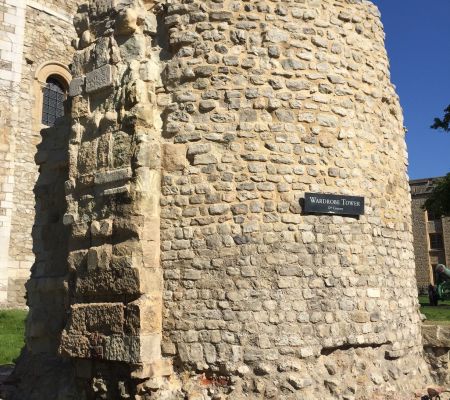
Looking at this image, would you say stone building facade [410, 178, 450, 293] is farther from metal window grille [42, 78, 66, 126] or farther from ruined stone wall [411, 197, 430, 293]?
metal window grille [42, 78, 66, 126]

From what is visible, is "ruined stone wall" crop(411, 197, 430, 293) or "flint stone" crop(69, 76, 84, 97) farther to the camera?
"ruined stone wall" crop(411, 197, 430, 293)

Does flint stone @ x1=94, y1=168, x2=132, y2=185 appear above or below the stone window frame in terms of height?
below

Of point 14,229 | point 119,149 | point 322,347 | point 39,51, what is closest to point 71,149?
point 119,149

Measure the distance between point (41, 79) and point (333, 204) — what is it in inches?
475

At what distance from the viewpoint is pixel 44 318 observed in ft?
22.5

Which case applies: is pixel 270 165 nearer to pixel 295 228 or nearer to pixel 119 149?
pixel 295 228

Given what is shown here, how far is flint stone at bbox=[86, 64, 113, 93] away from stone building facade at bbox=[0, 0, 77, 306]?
8.64 m

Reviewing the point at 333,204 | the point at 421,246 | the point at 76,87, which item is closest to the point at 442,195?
the point at 333,204

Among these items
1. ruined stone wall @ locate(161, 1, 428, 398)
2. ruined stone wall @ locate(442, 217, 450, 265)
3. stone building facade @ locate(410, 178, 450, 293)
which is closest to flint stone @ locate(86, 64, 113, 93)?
ruined stone wall @ locate(161, 1, 428, 398)

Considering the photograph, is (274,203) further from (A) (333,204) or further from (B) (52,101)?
(B) (52,101)

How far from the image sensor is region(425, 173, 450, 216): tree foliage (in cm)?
1694

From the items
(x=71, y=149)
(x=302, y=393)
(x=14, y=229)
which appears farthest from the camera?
(x=14, y=229)

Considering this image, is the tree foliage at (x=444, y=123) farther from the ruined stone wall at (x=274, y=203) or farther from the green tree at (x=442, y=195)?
the ruined stone wall at (x=274, y=203)

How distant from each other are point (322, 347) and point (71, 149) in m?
3.84
